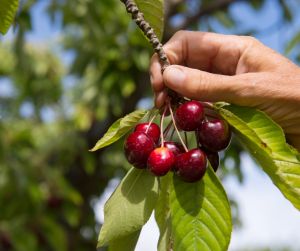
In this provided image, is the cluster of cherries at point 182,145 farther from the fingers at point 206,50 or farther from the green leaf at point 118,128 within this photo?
the fingers at point 206,50

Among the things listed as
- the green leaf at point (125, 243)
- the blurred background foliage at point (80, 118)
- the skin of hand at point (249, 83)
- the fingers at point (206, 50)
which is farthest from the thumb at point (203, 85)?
the blurred background foliage at point (80, 118)

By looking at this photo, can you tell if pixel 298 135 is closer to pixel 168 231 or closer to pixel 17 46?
pixel 168 231

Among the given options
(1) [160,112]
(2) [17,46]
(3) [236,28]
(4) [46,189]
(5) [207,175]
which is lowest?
(4) [46,189]

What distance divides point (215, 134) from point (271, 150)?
0.15 metres

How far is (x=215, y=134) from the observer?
4.72 feet


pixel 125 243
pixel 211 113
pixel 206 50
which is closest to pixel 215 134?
pixel 211 113

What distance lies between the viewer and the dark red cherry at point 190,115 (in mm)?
1452

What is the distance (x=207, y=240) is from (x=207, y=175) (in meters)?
0.16

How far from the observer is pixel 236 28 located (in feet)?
19.6

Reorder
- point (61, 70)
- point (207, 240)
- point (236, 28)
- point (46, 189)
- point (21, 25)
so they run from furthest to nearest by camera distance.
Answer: point (61, 70)
point (236, 28)
point (46, 189)
point (21, 25)
point (207, 240)

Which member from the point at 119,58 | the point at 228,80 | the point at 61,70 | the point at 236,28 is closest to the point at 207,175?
the point at 228,80

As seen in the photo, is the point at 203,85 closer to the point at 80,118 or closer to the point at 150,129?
the point at 150,129

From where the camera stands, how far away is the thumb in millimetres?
1535

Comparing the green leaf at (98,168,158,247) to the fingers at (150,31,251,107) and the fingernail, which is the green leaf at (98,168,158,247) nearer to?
the fingernail
